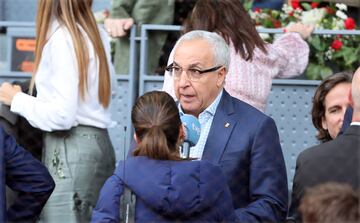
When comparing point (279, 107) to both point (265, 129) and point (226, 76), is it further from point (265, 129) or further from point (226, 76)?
point (265, 129)

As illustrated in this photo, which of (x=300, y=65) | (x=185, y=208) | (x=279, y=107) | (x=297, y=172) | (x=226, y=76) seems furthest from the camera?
(x=279, y=107)

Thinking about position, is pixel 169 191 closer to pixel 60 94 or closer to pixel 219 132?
pixel 219 132

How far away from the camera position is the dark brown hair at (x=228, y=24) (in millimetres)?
5910

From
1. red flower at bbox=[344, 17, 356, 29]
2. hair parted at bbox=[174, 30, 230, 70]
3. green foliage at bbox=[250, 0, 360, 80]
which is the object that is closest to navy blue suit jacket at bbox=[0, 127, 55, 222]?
hair parted at bbox=[174, 30, 230, 70]

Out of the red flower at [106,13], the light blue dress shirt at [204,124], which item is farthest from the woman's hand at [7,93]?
the red flower at [106,13]

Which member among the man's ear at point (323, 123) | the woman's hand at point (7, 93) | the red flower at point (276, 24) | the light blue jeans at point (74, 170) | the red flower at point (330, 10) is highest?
the red flower at point (330, 10)

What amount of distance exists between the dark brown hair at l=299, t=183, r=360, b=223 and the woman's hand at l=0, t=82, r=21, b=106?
2728mm

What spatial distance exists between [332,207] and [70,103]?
2.59 m

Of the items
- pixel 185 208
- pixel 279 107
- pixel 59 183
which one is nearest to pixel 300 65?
pixel 279 107

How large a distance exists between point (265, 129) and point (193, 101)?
0.39m

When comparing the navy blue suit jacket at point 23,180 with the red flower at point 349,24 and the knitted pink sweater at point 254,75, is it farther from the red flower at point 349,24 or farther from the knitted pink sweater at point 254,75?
the red flower at point 349,24

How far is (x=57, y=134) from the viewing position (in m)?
5.95

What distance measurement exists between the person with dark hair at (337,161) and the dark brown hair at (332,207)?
1.14 m

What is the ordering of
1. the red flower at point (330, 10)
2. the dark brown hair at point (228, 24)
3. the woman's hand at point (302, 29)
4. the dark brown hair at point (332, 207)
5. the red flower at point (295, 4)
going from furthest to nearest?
Answer: the red flower at point (295, 4), the red flower at point (330, 10), the woman's hand at point (302, 29), the dark brown hair at point (228, 24), the dark brown hair at point (332, 207)
